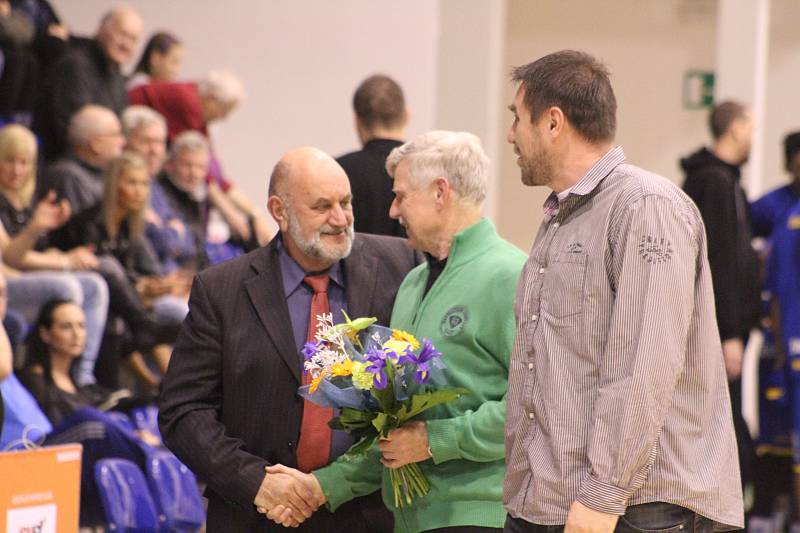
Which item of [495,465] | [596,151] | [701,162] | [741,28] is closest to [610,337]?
[596,151]

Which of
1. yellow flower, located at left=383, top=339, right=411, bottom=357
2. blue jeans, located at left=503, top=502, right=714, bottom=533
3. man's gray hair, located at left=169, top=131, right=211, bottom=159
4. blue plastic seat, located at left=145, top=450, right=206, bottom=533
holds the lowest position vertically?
blue plastic seat, located at left=145, top=450, right=206, bottom=533

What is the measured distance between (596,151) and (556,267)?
10.3 inches

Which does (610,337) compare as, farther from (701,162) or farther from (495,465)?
(701,162)

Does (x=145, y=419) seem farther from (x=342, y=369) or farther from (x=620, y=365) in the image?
(x=620, y=365)

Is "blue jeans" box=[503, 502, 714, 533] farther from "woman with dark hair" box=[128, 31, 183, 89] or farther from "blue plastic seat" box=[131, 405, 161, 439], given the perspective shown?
"woman with dark hair" box=[128, 31, 183, 89]

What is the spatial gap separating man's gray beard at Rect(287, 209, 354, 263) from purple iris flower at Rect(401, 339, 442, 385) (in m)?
0.49

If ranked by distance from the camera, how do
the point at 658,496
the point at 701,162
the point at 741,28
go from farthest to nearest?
the point at 741,28, the point at 701,162, the point at 658,496

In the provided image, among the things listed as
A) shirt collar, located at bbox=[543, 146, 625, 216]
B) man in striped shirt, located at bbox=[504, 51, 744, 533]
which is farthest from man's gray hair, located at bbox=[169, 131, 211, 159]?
shirt collar, located at bbox=[543, 146, 625, 216]

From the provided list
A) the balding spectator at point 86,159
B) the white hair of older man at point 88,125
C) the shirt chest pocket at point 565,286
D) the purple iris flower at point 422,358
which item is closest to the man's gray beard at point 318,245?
the purple iris flower at point 422,358

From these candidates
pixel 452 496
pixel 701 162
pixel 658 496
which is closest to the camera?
pixel 658 496

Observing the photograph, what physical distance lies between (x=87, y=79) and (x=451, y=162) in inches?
223

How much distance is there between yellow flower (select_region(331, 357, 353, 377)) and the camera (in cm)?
316

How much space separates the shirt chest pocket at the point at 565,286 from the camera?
266cm

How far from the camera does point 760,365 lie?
743cm
